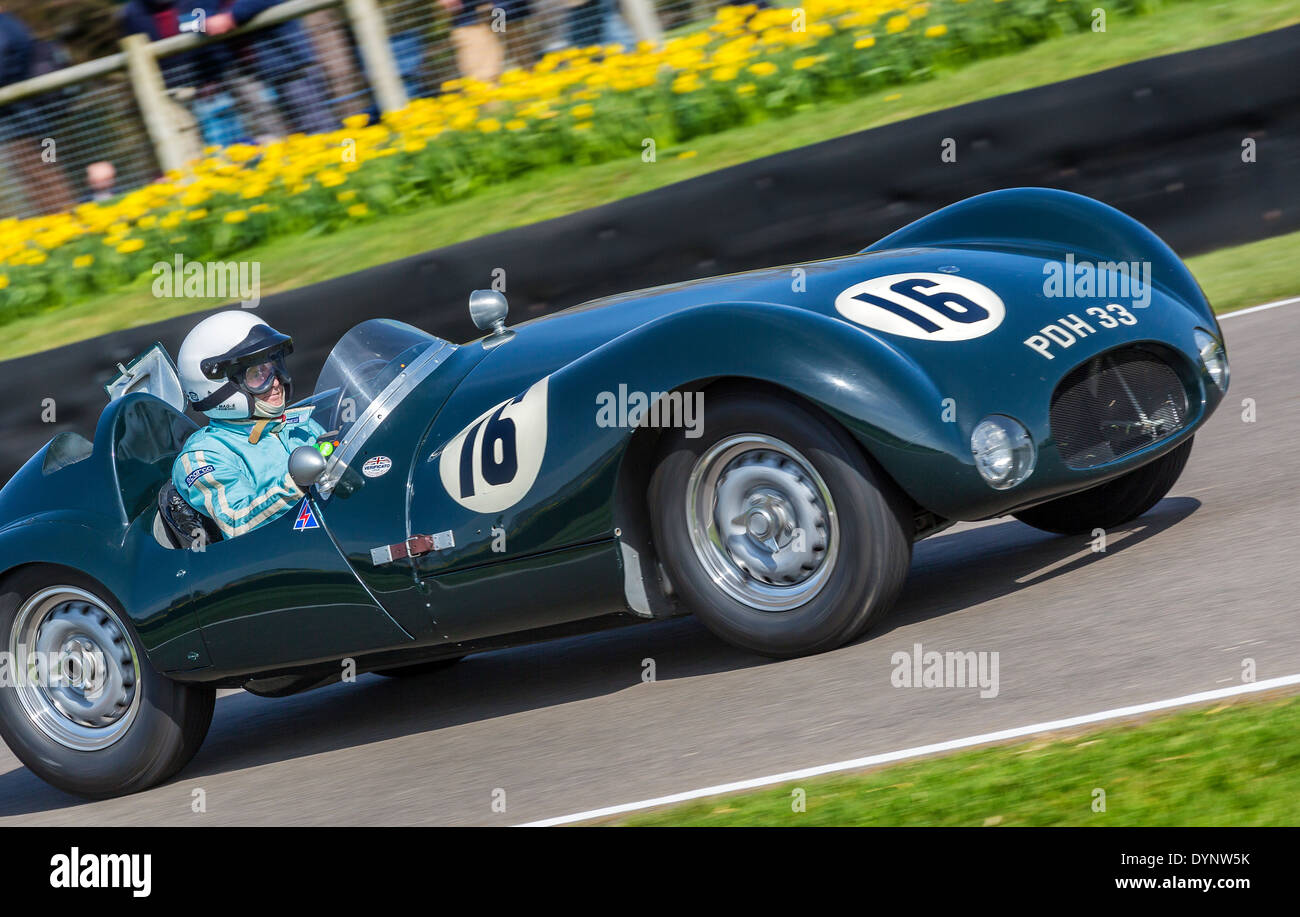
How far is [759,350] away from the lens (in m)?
4.80

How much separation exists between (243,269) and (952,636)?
8786mm

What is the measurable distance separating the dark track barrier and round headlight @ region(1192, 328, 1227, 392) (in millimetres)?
4373

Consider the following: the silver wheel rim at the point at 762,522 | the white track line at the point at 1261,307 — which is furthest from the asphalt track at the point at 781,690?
the white track line at the point at 1261,307

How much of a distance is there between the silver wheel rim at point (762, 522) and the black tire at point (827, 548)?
1 cm

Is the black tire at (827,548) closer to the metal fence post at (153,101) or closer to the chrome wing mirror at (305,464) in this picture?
the chrome wing mirror at (305,464)

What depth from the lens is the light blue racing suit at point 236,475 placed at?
Answer: 5477 millimetres

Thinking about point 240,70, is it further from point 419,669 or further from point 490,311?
point 490,311

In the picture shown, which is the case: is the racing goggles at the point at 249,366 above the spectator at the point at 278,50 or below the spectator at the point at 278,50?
below

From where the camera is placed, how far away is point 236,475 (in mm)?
5500

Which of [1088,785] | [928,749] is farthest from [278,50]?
[1088,785]

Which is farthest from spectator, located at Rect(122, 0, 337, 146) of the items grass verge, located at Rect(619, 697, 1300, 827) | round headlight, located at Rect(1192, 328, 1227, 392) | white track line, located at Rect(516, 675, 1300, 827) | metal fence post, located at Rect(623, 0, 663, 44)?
grass verge, located at Rect(619, 697, 1300, 827)
